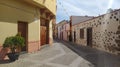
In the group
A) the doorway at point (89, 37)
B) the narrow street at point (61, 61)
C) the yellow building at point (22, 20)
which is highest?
the yellow building at point (22, 20)

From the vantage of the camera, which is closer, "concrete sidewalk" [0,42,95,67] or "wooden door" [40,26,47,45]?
"concrete sidewalk" [0,42,95,67]

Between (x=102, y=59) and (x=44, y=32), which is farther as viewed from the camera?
(x=44, y=32)

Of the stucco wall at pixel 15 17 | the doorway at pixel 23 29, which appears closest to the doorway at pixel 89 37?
the stucco wall at pixel 15 17

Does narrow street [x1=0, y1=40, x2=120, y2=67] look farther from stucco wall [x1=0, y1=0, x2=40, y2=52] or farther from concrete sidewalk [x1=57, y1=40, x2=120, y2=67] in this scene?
stucco wall [x1=0, y1=0, x2=40, y2=52]

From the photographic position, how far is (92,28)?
63.6 feet

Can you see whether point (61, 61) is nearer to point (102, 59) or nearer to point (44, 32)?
point (102, 59)

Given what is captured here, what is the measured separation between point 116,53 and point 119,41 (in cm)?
101

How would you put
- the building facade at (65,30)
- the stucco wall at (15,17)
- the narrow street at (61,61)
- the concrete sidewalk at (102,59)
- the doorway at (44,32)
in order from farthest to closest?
the building facade at (65,30) < the doorway at (44,32) < the stucco wall at (15,17) < the concrete sidewalk at (102,59) < the narrow street at (61,61)

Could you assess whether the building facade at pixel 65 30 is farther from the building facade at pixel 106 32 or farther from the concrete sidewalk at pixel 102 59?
the concrete sidewalk at pixel 102 59

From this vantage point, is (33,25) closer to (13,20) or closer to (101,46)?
(13,20)

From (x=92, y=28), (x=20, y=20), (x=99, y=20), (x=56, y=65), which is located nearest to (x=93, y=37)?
(x=92, y=28)

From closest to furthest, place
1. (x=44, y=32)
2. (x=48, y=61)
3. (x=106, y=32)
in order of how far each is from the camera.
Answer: (x=48, y=61) < (x=106, y=32) < (x=44, y=32)

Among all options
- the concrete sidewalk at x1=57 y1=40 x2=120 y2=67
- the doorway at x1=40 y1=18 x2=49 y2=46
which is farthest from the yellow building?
the concrete sidewalk at x1=57 y1=40 x2=120 y2=67

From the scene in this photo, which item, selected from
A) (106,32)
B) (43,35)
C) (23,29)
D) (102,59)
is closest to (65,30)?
(43,35)
